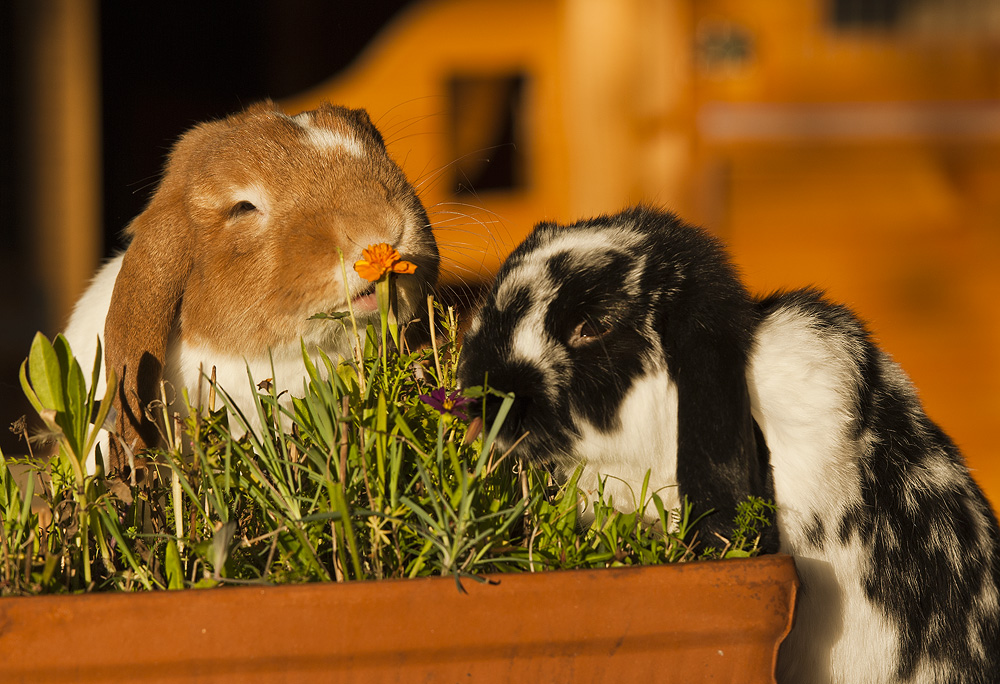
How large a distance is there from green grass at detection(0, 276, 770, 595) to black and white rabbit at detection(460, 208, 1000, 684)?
115 millimetres

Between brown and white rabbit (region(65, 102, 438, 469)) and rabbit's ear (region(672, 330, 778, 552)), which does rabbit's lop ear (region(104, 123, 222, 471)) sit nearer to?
brown and white rabbit (region(65, 102, 438, 469))

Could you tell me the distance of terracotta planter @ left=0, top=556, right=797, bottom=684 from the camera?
1036 millimetres

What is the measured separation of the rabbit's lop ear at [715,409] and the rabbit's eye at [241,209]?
2.65 feet

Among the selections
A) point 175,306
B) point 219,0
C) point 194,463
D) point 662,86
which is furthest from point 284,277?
point 219,0

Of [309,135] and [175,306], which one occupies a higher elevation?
[309,135]

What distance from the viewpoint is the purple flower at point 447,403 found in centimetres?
131

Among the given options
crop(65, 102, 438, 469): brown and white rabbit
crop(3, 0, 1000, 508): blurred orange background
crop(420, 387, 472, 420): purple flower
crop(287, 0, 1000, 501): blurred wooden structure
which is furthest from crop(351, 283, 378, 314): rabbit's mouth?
crop(287, 0, 1000, 501): blurred wooden structure

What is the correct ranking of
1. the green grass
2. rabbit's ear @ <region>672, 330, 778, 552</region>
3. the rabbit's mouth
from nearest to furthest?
the green grass, rabbit's ear @ <region>672, 330, 778, 552</region>, the rabbit's mouth

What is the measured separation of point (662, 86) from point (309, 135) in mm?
3010

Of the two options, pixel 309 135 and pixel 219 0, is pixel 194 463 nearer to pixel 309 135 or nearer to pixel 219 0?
pixel 309 135

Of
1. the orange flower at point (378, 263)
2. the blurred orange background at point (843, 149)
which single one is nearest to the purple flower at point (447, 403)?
the orange flower at point (378, 263)

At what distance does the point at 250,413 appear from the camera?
5.64 feet

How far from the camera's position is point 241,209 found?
5.68ft

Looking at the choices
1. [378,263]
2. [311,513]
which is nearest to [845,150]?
[378,263]
